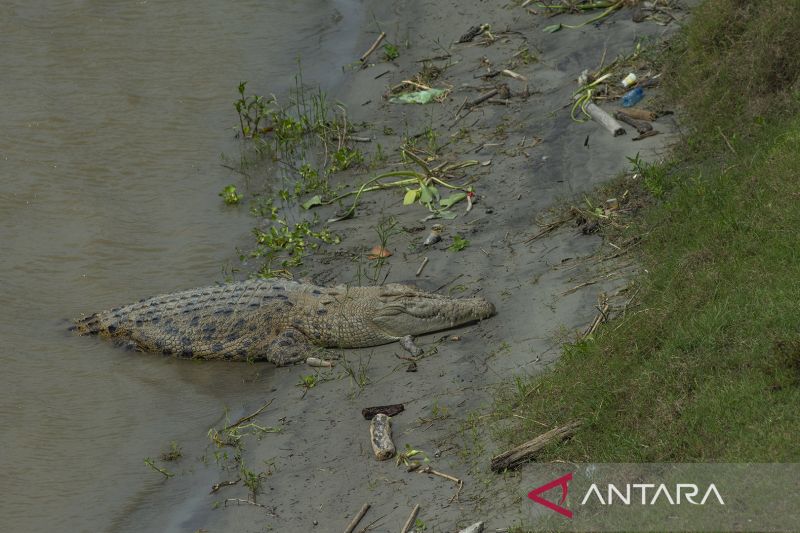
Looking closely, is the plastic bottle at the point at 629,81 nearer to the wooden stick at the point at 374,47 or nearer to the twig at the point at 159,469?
the wooden stick at the point at 374,47

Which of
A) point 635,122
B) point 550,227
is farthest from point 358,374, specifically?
point 635,122

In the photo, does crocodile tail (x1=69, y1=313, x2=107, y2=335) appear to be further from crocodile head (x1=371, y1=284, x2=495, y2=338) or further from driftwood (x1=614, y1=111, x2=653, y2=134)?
driftwood (x1=614, y1=111, x2=653, y2=134)

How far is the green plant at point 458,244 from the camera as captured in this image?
8.04m

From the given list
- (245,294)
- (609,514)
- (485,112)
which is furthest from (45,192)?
(609,514)

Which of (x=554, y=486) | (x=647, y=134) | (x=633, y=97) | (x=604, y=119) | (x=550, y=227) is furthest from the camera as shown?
(x=633, y=97)

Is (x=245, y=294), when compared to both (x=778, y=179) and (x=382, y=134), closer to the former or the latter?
(x=382, y=134)

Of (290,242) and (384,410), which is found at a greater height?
(384,410)

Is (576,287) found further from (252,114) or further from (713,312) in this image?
(252,114)

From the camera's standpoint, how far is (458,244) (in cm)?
805

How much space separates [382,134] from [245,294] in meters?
3.17

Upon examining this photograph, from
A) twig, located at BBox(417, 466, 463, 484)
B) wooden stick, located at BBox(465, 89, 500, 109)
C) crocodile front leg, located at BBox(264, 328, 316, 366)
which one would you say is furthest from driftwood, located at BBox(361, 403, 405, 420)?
wooden stick, located at BBox(465, 89, 500, 109)

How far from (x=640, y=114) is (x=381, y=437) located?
431 centimetres

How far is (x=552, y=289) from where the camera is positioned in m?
6.99

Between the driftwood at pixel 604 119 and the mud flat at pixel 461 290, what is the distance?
63 mm
